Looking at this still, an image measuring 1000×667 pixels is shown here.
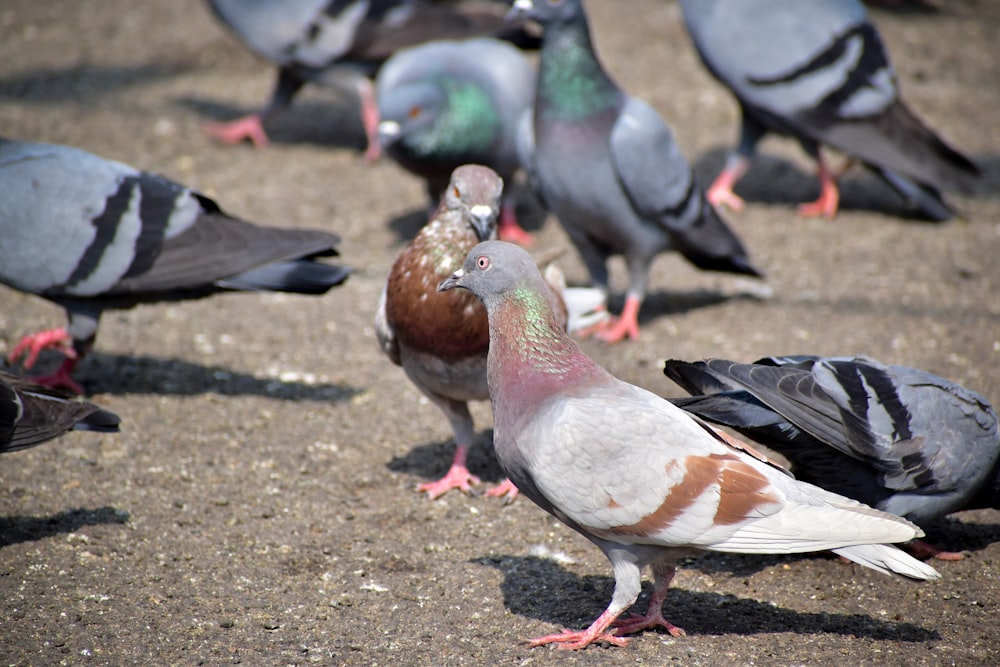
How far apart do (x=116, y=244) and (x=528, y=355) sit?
7.54ft

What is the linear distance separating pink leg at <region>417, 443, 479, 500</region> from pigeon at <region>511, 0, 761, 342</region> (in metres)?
1.48

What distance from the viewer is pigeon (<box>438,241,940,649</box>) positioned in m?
2.73

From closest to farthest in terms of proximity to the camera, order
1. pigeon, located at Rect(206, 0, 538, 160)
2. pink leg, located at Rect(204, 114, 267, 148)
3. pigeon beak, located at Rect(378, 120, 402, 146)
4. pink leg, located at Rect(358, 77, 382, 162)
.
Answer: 1. pigeon beak, located at Rect(378, 120, 402, 146)
2. pigeon, located at Rect(206, 0, 538, 160)
3. pink leg, located at Rect(358, 77, 382, 162)
4. pink leg, located at Rect(204, 114, 267, 148)

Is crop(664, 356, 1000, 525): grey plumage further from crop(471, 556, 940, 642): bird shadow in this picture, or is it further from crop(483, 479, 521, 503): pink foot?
crop(483, 479, 521, 503): pink foot

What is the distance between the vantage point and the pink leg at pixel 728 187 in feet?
22.3

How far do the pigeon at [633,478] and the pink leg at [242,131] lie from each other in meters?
5.25

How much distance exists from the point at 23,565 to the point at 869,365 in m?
2.91

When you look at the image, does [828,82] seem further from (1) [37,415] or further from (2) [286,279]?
(1) [37,415]

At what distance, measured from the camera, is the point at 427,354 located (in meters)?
3.71

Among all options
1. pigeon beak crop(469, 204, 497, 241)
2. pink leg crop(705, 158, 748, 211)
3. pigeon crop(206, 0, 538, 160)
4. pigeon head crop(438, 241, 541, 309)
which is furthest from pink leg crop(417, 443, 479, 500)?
pigeon crop(206, 0, 538, 160)

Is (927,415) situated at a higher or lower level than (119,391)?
higher

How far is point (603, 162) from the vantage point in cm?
504

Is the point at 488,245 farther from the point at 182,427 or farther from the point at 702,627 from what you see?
the point at 182,427

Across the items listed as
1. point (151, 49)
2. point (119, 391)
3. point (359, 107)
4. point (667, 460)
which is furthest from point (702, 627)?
point (151, 49)
